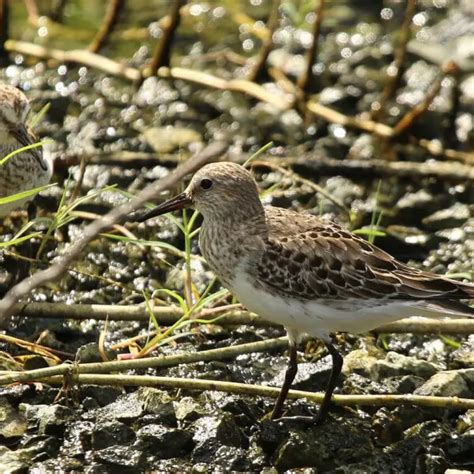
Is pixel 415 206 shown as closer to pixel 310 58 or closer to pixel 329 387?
pixel 310 58

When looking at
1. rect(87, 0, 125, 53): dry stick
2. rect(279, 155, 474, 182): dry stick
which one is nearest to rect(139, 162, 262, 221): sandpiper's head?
rect(279, 155, 474, 182): dry stick

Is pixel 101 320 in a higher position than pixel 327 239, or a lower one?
lower

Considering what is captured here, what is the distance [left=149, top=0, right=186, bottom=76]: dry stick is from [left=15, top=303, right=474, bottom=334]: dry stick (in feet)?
13.1

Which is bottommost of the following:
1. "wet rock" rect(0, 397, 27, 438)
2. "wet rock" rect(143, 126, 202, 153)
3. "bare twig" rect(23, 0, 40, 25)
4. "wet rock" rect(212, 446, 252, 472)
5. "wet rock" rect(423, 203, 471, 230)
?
"wet rock" rect(212, 446, 252, 472)

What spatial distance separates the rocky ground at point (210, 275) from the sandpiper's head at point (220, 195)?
102 centimetres

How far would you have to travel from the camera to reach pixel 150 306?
23.3 ft

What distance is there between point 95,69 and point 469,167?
3.92 meters

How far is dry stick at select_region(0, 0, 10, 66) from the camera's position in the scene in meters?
11.0

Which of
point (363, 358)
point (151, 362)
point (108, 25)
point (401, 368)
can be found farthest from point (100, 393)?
point (108, 25)

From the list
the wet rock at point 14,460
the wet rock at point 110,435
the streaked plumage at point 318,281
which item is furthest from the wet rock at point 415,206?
the wet rock at point 14,460

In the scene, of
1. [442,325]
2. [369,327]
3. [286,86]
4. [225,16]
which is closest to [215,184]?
[369,327]

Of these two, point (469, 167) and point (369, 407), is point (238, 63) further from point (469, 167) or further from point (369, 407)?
point (369, 407)

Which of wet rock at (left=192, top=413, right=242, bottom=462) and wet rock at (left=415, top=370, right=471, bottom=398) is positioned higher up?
wet rock at (left=415, top=370, right=471, bottom=398)

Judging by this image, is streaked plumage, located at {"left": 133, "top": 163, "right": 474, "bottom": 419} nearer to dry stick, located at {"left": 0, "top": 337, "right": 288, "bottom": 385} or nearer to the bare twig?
dry stick, located at {"left": 0, "top": 337, "right": 288, "bottom": 385}
